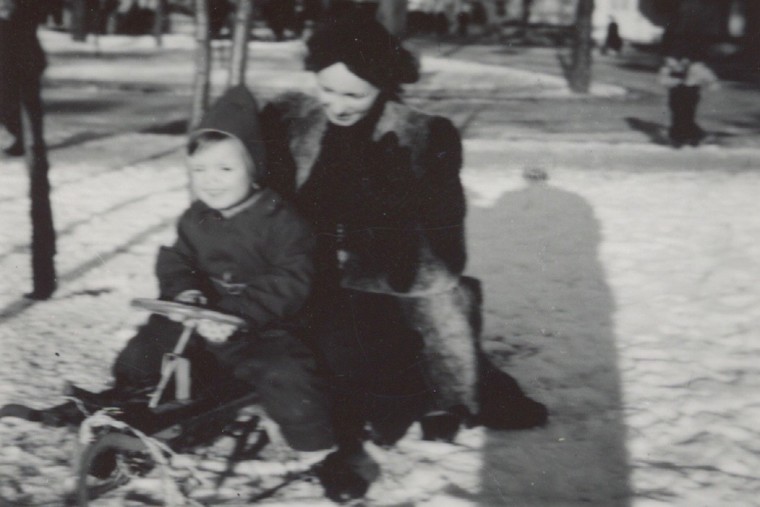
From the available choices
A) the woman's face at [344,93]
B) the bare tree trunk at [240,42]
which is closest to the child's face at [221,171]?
the woman's face at [344,93]

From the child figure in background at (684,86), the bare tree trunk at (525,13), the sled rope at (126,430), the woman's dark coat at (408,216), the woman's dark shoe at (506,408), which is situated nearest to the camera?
the sled rope at (126,430)

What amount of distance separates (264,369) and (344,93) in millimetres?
1082

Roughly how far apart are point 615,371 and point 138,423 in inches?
95.4

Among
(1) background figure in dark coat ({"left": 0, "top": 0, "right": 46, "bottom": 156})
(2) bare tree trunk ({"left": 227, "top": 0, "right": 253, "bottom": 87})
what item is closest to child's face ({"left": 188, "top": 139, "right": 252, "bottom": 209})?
(1) background figure in dark coat ({"left": 0, "top": 0, "right": 46, "bottom": 156})

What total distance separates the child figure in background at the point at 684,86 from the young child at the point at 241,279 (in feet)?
28.9

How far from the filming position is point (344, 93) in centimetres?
345

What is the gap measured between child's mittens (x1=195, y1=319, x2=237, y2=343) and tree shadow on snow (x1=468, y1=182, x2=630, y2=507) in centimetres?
102

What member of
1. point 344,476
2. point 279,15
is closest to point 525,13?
point 279,15

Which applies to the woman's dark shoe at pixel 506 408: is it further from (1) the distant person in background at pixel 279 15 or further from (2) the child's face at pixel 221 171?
(1) the distant person in background at pixel 279 15

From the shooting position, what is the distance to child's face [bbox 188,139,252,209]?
9.96 feet

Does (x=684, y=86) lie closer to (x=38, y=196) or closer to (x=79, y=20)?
(x=38, y=196)

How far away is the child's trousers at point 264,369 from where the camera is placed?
2955 millimetres

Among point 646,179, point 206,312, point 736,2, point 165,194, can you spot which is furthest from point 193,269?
point 736,2

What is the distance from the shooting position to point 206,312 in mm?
2723
